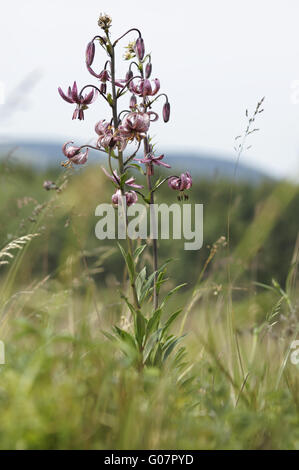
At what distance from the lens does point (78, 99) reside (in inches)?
82.2

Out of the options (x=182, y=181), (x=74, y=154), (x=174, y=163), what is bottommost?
(x=174, y=163)

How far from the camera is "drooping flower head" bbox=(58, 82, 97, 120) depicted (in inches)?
81.8

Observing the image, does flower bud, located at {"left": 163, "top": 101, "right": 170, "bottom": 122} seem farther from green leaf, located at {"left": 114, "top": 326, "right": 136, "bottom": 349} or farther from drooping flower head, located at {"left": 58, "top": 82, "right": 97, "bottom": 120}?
green leaf, located at {"left": 114, "top": 326, "right": 136, "bottom": 349}

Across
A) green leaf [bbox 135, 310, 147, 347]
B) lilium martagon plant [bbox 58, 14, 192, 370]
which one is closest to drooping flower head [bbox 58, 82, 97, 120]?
lilium martagon plant [bbox 58, 14, 192, 370]

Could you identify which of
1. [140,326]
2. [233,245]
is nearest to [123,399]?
[140,326]

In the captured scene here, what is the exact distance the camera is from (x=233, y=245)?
9828mm

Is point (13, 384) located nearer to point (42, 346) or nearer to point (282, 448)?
point (42, 346)

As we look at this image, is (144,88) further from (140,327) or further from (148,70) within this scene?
(140,327)

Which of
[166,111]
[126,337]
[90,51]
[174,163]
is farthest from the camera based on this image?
[174,163]

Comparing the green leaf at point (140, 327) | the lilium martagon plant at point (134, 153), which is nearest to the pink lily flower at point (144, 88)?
the lilium martagon plant at point (134, 153)

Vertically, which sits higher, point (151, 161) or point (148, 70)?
point (148, 70)

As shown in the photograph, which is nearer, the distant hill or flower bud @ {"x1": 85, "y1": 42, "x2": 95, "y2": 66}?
flower bud @ {"x1": 85, "y1": 42, "x2": 95, "y2": 66}

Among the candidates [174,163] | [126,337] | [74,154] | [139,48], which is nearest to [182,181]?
[74,154]
